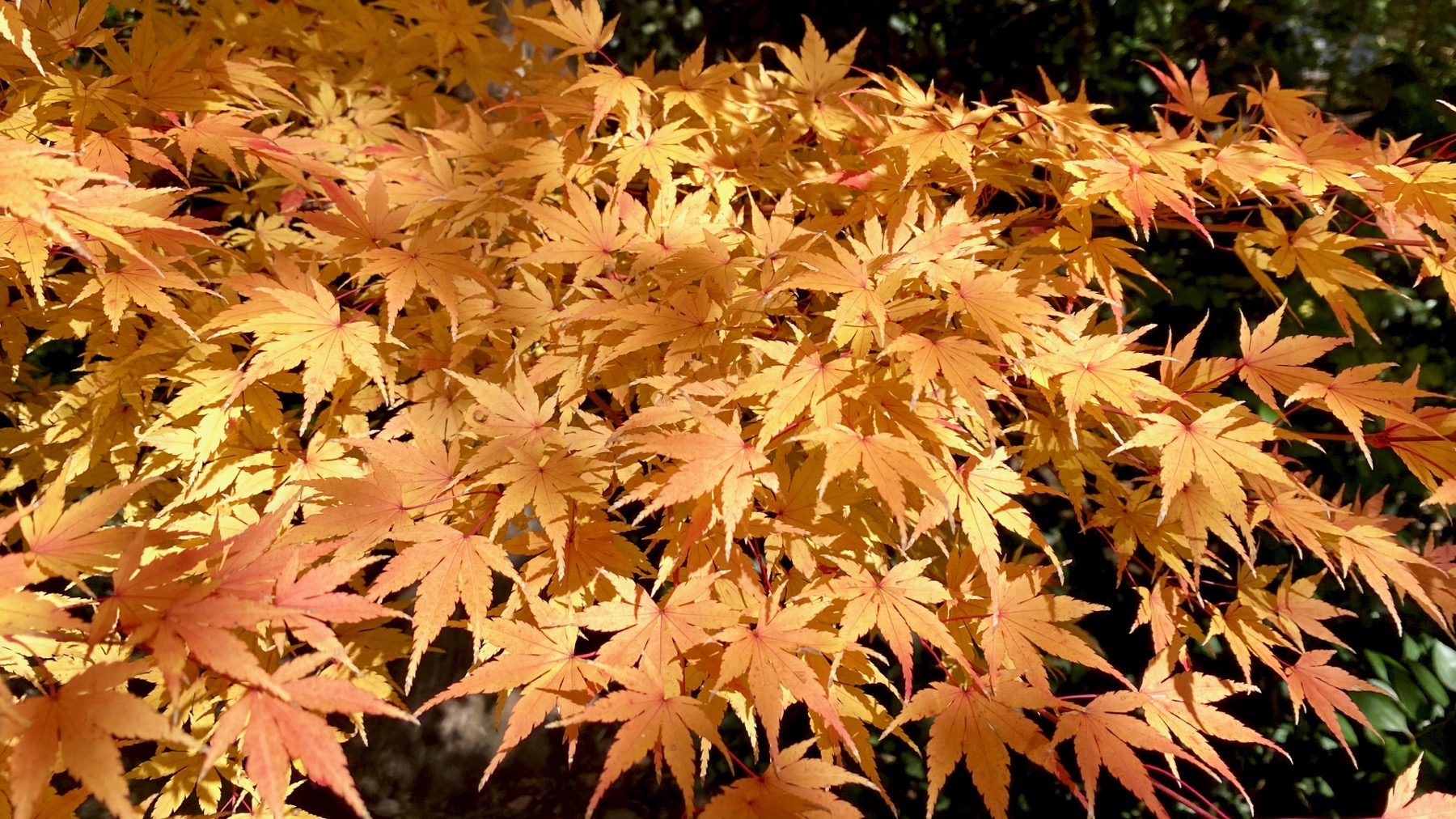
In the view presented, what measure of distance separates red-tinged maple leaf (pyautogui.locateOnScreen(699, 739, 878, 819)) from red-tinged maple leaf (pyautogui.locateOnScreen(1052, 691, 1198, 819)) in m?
0.33

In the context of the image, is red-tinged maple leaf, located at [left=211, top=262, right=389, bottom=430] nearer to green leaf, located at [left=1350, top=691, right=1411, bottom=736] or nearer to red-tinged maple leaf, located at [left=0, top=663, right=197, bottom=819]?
red-tinged maple leaf, located at [left=0, top=663, right=197, bottom=819]

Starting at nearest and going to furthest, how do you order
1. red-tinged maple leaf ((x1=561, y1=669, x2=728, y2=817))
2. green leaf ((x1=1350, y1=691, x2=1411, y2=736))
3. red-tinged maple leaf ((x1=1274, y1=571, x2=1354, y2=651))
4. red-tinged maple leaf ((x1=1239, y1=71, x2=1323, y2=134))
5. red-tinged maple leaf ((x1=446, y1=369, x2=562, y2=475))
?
1. red-tinged maple leaf ((x1=561, y1=669, x2=728, y2=817))
2. red-tinged maple leaf ((x1=446, y1=369, x2=562, y2=475))
3. red-tinged maple leaf ((x1=1274, y1=571, x2=1354, y2=651))
4. red-tinged maple leaf ((x1=1239, y1=71, x2=1323, y2=134))
5. green leaf ((x1=1350, y1=691, x2=1411, y2=736))

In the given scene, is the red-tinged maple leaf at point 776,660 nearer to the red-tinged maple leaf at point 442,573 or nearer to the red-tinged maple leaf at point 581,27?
the red-tinged maple leaf at point 442,573

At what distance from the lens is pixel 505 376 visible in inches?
54.1

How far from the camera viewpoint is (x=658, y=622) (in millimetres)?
1114

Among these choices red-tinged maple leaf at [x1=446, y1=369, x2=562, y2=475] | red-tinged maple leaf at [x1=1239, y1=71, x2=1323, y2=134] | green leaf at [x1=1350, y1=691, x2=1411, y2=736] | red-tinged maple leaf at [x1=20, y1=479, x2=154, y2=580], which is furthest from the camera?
green leaf at [x1=1350, y1=691, x2=1411, y2=736]

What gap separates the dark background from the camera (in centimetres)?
220

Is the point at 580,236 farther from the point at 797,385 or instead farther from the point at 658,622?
the point at 658,622

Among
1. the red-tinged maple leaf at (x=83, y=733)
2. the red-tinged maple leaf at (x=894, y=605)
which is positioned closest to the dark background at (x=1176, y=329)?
the red-tinged maple leaf at (x=894, y=605)

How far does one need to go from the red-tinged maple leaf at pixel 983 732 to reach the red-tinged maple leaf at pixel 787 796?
0.43ft

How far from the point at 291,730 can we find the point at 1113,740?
3.53 feet

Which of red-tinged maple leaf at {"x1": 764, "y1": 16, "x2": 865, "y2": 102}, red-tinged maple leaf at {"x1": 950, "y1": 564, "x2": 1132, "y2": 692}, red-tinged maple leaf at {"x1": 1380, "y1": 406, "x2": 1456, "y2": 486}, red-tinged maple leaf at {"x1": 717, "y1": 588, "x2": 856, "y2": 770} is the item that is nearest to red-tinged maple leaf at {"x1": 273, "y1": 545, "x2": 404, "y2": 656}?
red-tinged maple leaf at {"x1": 717, "y1": 588, "x2": 856, "y2": 770}

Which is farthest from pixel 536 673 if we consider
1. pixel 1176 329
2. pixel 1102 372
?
pixel 1176 329

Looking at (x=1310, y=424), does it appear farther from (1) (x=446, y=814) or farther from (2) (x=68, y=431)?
(2) (x=68, y=431)
